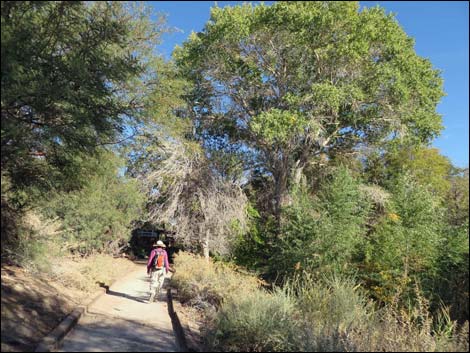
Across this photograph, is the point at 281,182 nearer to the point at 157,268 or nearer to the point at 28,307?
the point at 157,268

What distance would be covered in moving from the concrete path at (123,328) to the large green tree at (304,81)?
1225 cm

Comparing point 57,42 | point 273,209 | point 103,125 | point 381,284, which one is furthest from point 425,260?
point 273,209

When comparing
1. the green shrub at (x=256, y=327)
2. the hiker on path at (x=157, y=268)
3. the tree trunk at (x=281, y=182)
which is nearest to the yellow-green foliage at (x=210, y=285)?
the hiker on path at (x=157, y=268)

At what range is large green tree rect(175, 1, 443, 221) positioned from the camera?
72.1 ft

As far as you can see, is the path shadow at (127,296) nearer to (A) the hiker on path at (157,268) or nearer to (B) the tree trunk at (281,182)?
(A) the hiker on path at (157,268)

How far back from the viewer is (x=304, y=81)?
2403cm

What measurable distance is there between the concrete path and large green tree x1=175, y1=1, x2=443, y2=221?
40.2ft

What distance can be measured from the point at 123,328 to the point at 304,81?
18.3 metres

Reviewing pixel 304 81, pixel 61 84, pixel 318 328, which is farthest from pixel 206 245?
pixel 318 328

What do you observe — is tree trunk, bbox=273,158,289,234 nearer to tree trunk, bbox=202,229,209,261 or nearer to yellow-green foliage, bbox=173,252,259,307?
tree trunk, bbox=202,229,209,261

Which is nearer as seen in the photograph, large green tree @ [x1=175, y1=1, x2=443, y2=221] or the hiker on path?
the hiker on path

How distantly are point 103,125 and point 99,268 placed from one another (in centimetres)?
909

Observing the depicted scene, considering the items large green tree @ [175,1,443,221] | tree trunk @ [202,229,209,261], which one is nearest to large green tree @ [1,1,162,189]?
large green tree @ [175,1,443,221]

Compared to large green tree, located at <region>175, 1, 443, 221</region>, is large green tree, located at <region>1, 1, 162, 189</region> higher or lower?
lower
